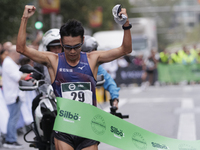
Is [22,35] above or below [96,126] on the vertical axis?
above

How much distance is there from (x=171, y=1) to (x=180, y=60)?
91.1m

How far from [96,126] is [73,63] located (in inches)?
24.6

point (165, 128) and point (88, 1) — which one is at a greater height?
point (88, 1)

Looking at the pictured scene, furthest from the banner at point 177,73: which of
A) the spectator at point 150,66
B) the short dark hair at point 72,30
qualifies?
the short dark hair at point 72,30

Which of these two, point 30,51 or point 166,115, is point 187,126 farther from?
point 30,51

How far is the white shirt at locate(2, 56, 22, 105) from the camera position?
8.80 m

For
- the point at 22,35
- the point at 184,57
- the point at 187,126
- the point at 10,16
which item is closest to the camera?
the point at 22,35

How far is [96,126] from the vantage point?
4.19 m

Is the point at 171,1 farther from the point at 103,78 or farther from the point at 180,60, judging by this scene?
the point at 103,78

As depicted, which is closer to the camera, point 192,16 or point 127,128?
point 127,128

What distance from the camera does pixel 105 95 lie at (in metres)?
16.2

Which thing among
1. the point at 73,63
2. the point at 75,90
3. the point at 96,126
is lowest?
the point at 96,126

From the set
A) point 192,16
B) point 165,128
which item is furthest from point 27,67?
point 192,16

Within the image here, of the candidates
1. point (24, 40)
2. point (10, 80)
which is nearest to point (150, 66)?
point (10, 80)
